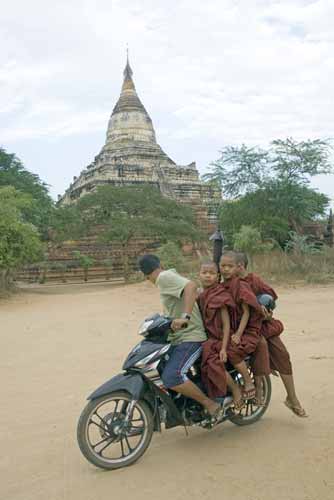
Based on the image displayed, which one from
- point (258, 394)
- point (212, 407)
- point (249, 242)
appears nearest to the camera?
point (212, 407)

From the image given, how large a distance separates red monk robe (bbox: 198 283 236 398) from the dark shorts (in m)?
0.07

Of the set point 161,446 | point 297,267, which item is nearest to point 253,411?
point 161,446

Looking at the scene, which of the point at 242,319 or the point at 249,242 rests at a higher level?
the point at 249,242

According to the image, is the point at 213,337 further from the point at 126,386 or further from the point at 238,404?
the point at 126,386

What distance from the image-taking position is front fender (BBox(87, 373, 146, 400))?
8.91ft

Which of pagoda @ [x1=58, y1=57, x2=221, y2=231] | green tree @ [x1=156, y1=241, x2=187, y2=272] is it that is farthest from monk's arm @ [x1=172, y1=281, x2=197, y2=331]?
pagoda @ [x1=58, y1=57, x2=221, y2=231]

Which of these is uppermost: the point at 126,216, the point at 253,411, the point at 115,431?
the point at 126,216

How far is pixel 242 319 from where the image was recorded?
9.84 ft

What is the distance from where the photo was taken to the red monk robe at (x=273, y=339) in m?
3.23

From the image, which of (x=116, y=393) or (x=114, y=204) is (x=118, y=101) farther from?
(x=116, y=393)

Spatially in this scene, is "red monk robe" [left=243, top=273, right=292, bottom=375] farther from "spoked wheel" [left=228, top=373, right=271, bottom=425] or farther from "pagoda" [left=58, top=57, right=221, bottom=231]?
"pagoda" [left=58, top=57, right=221, bottom=231]

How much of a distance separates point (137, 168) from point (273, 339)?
25925 mm

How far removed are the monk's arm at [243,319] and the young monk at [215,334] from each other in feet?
0.24

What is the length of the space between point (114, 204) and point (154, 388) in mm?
16365
